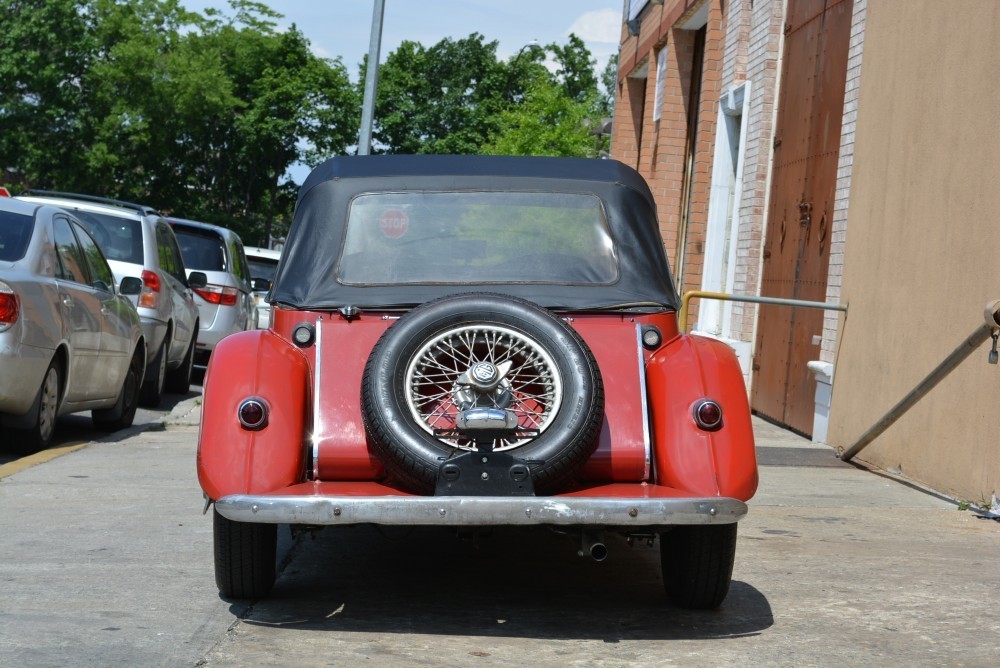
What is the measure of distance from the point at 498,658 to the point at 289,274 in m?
2.12

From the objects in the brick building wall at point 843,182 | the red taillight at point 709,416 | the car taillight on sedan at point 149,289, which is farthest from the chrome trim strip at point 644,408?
the car taillight on sedan at point 149,289

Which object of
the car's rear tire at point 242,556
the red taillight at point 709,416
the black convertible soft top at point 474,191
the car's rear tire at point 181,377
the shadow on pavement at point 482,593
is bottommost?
the car's rear tire at point 181,377

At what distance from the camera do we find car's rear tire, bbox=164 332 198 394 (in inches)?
590

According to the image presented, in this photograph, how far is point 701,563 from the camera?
5395 mm

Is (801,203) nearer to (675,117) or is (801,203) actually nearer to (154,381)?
(154,381)

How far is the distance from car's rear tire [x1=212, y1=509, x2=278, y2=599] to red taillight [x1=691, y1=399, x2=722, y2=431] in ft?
5.19

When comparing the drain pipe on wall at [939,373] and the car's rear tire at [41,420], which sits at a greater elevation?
the drain pipe on wall at [939,373]

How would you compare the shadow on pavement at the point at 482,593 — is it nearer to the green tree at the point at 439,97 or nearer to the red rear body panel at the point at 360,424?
the red rear body panel at the point at 360,424

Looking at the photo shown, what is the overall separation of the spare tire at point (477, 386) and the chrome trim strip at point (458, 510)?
0.58ft

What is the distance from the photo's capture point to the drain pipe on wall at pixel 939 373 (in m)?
8.15

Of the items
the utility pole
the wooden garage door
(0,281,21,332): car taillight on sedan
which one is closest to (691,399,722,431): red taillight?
(0,281,21,332): car taillight on sedan

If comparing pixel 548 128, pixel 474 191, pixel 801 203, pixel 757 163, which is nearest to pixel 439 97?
pixel 548 128

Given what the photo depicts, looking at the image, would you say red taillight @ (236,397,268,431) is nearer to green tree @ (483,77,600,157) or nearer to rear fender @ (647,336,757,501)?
rear fender @ (647,336,757,501)

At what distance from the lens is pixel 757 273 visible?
50.8ft
